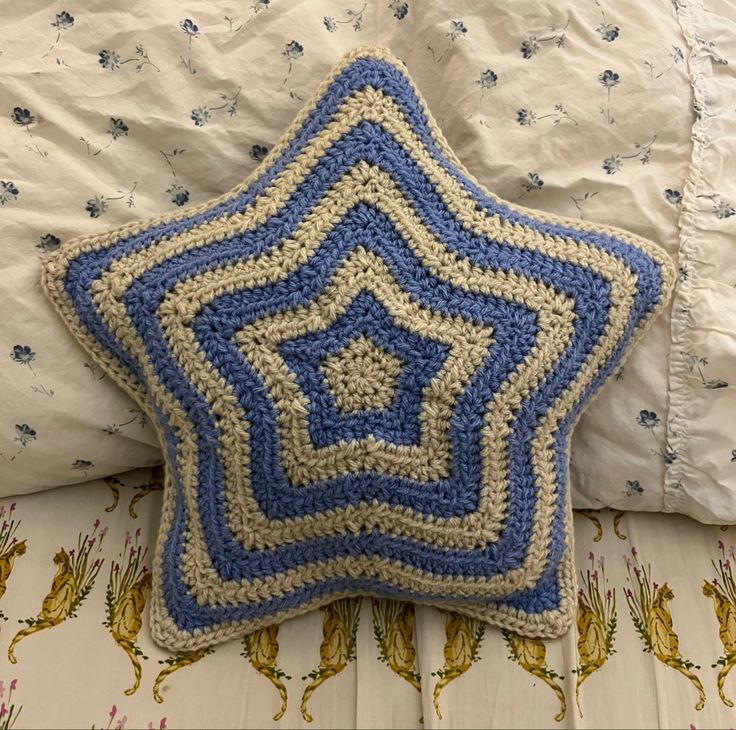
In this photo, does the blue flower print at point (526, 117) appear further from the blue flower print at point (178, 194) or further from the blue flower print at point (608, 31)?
the blue flower print at point (178, 194)

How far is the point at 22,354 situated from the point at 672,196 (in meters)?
0.70

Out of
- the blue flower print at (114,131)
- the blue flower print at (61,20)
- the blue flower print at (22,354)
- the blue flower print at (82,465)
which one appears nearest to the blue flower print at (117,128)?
the blue flower print at (114,131)

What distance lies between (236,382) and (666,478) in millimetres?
484

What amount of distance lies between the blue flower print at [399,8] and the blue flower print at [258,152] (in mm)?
217

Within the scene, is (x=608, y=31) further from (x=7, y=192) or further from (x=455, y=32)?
(x=7, y=192)

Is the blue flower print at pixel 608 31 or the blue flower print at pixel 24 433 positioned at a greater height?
the blue flower print at pixel 608 31

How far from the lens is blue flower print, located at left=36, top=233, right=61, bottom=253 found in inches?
32.4

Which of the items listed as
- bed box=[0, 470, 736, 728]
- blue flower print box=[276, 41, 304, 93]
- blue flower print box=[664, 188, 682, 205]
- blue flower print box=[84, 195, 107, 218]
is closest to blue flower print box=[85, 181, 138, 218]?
blue flower print box=[84, 195, 107, 218]

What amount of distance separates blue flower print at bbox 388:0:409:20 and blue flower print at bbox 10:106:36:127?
41 cm

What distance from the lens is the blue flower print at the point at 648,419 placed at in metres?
0.88

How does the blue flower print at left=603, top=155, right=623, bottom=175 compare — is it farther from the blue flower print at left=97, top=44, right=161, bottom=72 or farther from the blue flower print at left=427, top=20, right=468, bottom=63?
the blue flower print at left=97, top=44, right=161, bottom=72

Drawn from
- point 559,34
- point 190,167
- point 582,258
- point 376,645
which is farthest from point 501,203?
point 376,645

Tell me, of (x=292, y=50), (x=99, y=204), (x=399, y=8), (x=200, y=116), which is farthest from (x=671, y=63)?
(x=99, y=204)

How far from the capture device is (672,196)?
2.83 ft
